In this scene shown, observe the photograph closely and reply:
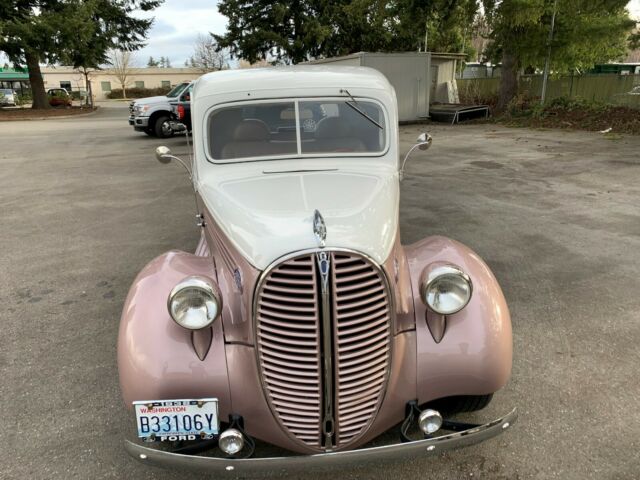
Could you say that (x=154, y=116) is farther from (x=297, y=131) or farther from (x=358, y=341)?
(x=358, y=341)

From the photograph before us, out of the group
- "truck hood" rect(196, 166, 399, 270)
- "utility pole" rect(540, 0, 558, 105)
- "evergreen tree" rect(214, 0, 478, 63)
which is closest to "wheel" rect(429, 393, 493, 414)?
"truck hood" rect(196, 166, 399, 270)

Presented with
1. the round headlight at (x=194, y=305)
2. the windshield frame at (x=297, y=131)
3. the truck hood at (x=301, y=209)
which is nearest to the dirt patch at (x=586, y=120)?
the windshield frame at (x=297, y=131)

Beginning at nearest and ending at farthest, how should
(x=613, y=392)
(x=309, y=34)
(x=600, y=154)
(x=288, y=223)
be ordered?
(x=288, y=223) → (x=613, y=392) → (x=600, y=154) → (x=309, y=34)

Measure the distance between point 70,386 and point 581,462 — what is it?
3.20 m

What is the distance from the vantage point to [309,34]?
2775 cm

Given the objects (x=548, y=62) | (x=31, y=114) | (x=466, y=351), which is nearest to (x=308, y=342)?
(x=466, y=351)

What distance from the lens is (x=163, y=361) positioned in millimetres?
2268

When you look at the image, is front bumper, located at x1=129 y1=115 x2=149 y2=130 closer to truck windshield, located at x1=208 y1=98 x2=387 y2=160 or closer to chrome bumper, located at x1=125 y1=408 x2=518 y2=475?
truck windshield, located at x1=208 y1=98 x2=387 y2=160

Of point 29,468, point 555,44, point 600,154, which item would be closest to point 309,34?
point 555,44

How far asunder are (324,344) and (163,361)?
30.8 inches

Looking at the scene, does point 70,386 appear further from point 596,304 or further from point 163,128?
point 163,128

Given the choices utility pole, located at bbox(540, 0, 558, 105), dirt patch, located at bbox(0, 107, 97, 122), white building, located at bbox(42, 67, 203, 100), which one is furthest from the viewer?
white building, located at bbox(42, 67, 203, 100)

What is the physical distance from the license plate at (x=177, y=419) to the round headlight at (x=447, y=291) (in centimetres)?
113

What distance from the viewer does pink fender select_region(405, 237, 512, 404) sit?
7.79ft
